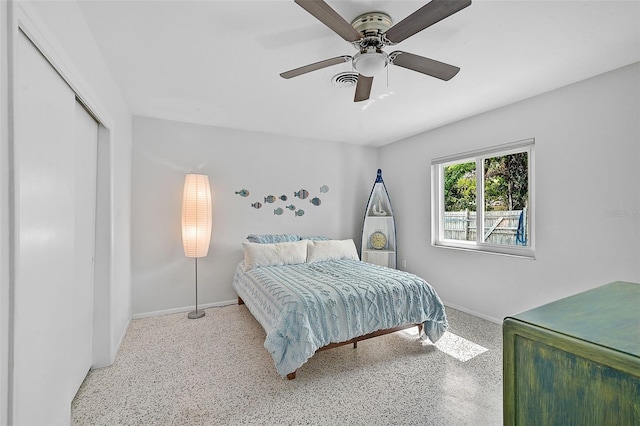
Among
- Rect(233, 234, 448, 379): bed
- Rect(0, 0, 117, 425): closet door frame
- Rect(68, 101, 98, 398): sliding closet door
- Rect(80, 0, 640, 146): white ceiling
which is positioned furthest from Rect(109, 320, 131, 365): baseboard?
Rect(80, 0, 640, 146): white ceiling

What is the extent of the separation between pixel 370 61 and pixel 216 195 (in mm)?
2768

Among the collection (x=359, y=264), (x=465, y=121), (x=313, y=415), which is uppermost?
(x=465, y=121)

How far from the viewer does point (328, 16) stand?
4.46 feet

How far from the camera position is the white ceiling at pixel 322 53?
1668 mm

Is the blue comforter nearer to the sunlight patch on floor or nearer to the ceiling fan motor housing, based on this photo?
the sunlight patch on floor

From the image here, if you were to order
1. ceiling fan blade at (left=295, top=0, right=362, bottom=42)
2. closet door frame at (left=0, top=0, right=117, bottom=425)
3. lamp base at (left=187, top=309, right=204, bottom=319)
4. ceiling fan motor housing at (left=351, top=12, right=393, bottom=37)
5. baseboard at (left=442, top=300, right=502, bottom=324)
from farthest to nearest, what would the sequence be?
1. lamp base at (left=187, top=309, right=204, bottom=319)
2. baseboard at (left=442, top=300, right=502, bottom=324)
3. ceiling fan motor housing at (left=351, top=12, right=393, bottom=37)
4. ceiling fan blade at (left=295, top=0, right=362, bottom=42)
5. closet door frame at (left=0, top=0, right=117, bottom=425)

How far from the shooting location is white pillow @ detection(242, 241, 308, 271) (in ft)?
11.1

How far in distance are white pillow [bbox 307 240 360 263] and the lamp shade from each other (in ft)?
4.31

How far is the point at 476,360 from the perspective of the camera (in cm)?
237

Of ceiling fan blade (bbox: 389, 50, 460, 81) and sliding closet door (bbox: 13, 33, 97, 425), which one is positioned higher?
ceiling fan blade (bbox: 389, 50, 460, 81)

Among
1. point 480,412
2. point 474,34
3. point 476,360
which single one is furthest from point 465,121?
point 480,412

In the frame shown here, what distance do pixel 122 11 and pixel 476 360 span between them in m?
3.56

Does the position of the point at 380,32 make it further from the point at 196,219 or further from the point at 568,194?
the point at 196,219

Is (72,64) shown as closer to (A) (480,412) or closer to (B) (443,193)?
(A) (480,412)
